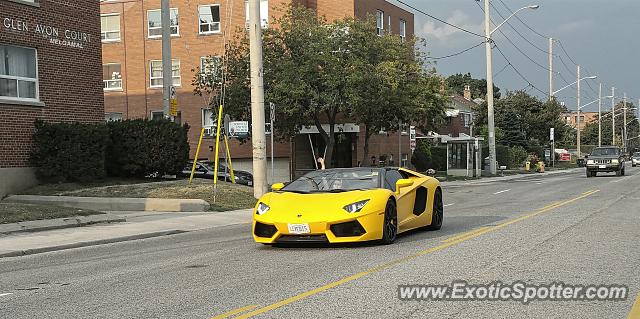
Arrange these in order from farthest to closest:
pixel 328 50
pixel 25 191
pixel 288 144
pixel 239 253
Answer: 1. pixel 288 144
2. pixel 328 50
3. pixel 25 191
4. pixel 239 253

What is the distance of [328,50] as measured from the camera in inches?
1179

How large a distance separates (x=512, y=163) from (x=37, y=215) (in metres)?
54.3

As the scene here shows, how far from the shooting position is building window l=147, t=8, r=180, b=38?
4462 centimetres

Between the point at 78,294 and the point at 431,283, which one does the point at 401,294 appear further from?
the point at 78,294

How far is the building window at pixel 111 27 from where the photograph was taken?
45.8 m

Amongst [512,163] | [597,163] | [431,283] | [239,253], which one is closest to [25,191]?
[239,253]

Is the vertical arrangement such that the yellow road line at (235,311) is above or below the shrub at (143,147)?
below

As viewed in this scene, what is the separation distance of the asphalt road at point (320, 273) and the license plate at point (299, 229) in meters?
0.34

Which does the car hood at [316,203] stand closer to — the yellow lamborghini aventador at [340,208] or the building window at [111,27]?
the yellow lamborghini aventador at [340,208]

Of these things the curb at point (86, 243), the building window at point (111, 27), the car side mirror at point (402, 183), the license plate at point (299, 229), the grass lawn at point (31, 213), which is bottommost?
the curb at point (86, 243)

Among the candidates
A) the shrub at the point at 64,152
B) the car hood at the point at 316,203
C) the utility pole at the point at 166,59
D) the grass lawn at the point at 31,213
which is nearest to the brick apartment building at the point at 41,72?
the shrub at the point at 64,152

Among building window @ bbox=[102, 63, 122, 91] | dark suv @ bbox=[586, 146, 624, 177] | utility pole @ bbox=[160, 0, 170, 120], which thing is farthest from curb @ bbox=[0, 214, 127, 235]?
building window @ bbox=[102, 63, 122, 91]

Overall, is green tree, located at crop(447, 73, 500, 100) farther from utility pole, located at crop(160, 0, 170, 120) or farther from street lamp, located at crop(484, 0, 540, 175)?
utility pole, located at crop(160, 0, 170, 120)

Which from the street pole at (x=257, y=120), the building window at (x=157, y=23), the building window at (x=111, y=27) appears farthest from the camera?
the building window at (x=111, y=27)
